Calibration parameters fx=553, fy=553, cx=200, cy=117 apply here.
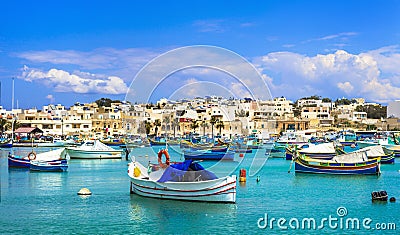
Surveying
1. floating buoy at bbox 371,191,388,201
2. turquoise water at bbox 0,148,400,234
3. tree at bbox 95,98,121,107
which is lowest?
turquoise water at bbox 0,148,400,234

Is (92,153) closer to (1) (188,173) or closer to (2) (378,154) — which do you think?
(2) (378,154)

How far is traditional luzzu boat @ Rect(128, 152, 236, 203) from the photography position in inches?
928

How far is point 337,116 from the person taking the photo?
497 ft

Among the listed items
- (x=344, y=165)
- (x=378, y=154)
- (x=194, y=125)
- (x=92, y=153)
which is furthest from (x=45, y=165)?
(x=194, y=125)

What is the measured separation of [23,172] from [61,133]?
7594cm

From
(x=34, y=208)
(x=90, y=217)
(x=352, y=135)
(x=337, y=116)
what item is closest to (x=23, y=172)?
(x=34, y=208)

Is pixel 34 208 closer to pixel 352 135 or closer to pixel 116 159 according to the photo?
pixel 116 159

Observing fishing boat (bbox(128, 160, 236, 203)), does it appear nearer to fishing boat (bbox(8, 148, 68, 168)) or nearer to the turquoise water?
the turquoise water

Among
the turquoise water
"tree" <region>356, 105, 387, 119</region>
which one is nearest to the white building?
"tree" <region>356, 105, 387, 119</region>

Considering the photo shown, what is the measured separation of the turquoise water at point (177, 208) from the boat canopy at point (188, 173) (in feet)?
3.48

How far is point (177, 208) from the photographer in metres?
23.1

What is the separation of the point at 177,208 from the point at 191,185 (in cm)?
127

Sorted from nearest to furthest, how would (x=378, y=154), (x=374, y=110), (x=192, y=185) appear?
(x=192, y=185), (x=378, y=154), (x=374, y=110)

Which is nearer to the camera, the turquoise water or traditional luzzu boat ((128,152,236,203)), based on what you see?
the turquoise water
